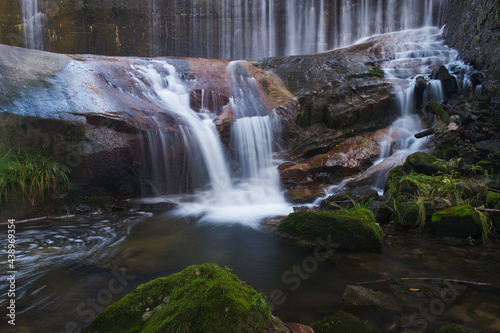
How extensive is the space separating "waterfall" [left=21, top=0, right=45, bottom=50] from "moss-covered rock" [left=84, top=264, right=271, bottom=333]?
15002 mm

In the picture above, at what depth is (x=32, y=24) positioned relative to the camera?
44.0 feet

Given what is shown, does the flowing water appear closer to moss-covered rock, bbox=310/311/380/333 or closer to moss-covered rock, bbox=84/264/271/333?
moss-covered rock, bbox=310/311/380/333

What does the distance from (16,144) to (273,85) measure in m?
7.00

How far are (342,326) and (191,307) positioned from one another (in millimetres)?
1164

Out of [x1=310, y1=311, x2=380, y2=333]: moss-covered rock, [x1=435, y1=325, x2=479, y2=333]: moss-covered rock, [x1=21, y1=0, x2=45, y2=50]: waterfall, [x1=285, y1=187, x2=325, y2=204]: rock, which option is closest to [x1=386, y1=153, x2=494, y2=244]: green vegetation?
[x1=285, y1=187, x2=325, y2=204]: rock

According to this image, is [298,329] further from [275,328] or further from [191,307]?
[191,307]

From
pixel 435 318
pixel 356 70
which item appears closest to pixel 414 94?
pixel 356 70

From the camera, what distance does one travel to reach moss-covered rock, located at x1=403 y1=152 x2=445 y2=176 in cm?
616

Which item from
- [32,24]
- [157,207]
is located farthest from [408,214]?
[32,24]

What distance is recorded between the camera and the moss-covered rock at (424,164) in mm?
6163

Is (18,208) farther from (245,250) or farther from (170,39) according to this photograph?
(170,39)

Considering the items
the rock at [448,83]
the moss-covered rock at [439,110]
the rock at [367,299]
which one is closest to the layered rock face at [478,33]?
the rock at [448,83]

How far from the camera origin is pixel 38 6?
13367 millimetres

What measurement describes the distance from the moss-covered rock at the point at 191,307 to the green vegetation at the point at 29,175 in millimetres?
4763
